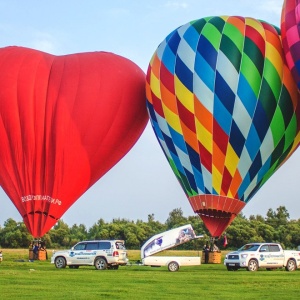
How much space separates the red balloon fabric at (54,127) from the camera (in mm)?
31844

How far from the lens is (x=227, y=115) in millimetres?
28234

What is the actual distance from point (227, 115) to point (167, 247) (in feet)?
19.4

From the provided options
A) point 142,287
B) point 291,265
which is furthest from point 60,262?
point 142,287

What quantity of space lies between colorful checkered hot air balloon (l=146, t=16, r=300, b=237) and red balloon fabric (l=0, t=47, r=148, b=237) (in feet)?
12.8

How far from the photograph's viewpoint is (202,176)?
28875 millimetres

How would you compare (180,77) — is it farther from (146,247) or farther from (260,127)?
(146,247)

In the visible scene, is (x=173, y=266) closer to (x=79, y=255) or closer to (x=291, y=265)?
(x=79, y=255)

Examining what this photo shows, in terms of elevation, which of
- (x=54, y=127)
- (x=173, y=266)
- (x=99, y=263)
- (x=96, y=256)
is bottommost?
(x=173, y=266)

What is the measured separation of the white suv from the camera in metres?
25.5

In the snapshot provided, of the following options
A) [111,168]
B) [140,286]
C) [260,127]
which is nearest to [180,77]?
[260,127]

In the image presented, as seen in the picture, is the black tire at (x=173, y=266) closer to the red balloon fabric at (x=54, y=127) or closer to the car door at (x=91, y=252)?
the car door at (x=91, y=252)

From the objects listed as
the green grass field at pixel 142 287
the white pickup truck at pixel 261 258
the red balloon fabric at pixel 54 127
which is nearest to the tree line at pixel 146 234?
the red balloon fabric at pixel 54 127

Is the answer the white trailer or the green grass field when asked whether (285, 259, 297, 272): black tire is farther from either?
the green grass field

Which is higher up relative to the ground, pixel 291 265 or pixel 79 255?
pixel 79 255
